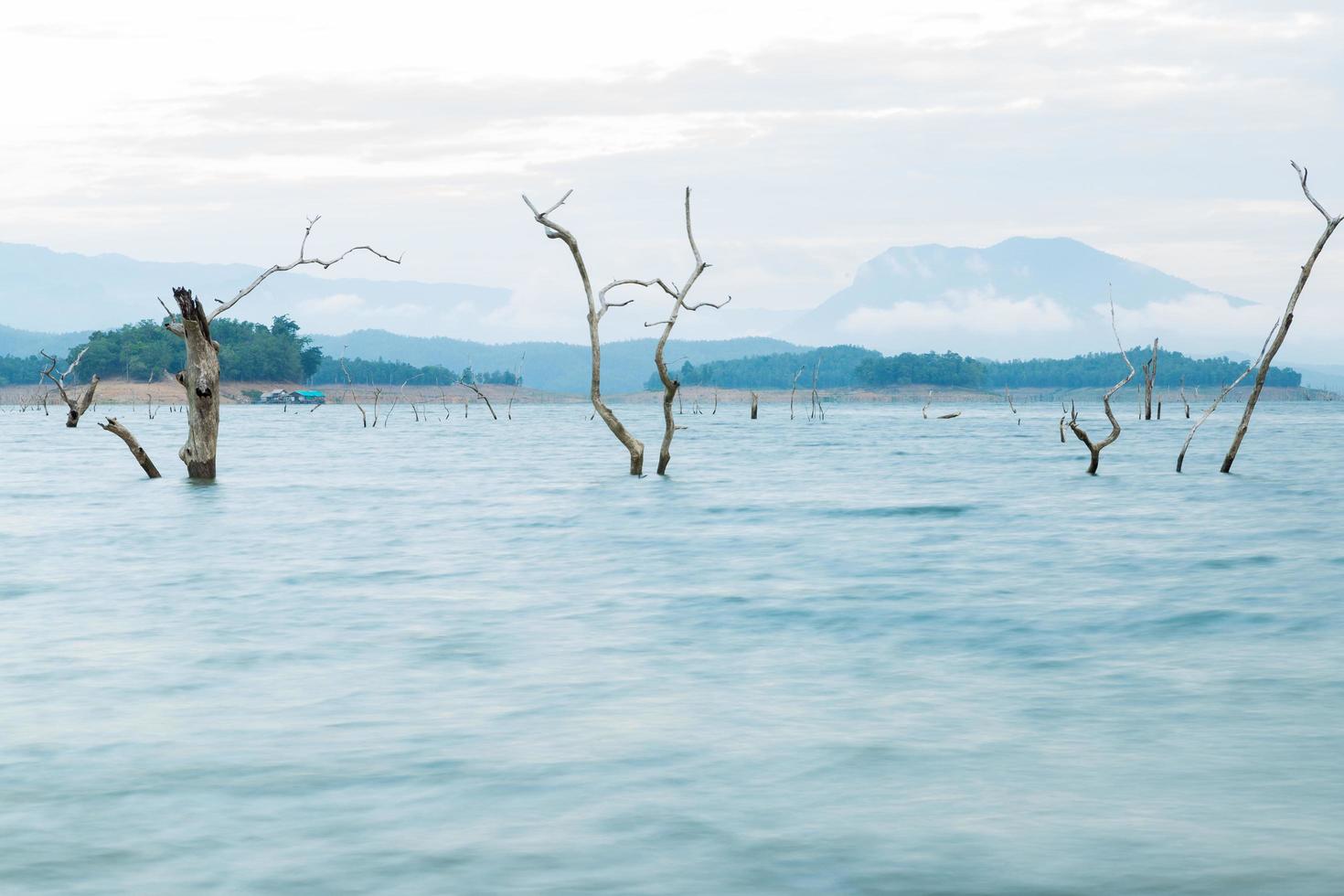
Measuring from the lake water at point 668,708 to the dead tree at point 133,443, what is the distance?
18.7 ft

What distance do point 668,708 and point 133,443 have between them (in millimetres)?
27582

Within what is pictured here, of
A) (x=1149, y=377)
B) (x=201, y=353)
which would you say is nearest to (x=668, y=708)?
(x=201, y=353)

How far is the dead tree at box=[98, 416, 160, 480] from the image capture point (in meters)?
33.6

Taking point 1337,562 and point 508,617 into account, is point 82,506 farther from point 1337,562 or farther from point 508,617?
point 1337,562

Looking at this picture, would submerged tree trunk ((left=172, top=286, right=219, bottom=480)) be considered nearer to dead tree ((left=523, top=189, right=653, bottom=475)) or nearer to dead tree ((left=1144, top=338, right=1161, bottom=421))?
dead tree ((left=523, top=189, right=653, bottom=475))

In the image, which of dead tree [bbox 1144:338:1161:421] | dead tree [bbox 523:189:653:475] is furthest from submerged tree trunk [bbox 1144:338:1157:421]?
dead tree [bbox 523:189:653:475]

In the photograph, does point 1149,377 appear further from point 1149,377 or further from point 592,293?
point 592,293

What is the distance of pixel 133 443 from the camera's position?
36.0 metres

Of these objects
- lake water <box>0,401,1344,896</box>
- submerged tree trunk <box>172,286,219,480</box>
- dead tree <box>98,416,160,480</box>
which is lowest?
lake water <box>0,401,1344,896</box>

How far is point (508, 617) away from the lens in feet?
54.0

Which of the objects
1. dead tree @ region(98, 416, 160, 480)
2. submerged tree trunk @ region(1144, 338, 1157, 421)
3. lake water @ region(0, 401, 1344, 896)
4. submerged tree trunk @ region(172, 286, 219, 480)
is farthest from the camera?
submerged tree trunk @ region(1144, 338, 1157, 421)

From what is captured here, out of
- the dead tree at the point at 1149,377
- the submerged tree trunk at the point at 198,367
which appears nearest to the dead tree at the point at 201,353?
the submerged tree trunk at the point at 198,367

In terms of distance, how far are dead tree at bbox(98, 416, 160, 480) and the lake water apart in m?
5.71

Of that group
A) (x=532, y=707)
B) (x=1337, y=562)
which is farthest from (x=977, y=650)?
(x=1337, y=562)
